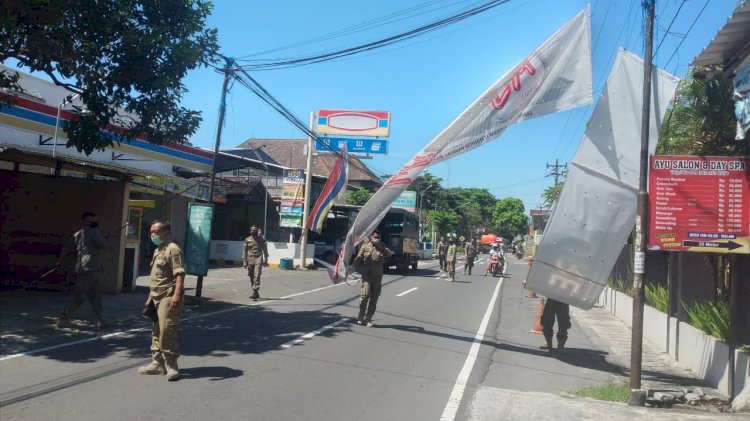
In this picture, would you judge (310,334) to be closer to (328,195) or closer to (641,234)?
(641,234)

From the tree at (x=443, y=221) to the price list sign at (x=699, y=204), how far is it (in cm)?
5429

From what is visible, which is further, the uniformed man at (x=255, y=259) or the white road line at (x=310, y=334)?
the uniformed man at (x=255, y=259)

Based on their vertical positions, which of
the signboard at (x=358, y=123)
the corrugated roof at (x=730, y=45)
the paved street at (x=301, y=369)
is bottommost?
the paved street at (x=301, y=369)

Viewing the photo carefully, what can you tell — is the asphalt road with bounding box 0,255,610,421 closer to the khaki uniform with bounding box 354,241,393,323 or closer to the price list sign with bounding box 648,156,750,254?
the khaki uniform with bounding box 354,241,393,323

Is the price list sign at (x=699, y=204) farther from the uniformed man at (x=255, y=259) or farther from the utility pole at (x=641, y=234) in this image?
the uniformed man at (x=255, y=259)

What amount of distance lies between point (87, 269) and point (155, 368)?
12.0ft

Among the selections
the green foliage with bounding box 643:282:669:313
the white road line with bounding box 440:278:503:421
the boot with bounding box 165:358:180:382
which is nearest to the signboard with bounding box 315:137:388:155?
the white road line with bounding box 440:278:503:421

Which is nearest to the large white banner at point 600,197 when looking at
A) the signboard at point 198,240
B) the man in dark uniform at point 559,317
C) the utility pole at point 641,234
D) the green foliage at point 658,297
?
the utility pole at point 641,234

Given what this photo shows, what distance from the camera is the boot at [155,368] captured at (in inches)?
275

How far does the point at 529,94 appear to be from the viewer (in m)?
9.62

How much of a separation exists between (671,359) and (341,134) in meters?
24.2

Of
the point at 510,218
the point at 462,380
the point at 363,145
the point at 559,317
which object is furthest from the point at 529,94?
the point at 510,218

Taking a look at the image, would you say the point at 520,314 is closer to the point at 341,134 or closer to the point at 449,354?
the point at 449,354

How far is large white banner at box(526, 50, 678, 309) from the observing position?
330 inches
